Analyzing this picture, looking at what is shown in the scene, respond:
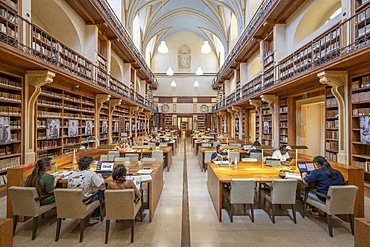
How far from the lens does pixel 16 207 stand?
2.84 m

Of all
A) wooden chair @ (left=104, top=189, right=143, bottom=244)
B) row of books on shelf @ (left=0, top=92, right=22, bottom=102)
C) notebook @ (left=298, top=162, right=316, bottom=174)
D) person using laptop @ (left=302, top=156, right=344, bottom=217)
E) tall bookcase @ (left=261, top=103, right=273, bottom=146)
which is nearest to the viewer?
wooden chair @ (left=104, top=189, right=143, bottom=244)

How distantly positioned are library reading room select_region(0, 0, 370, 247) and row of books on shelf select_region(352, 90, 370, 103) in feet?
0.09

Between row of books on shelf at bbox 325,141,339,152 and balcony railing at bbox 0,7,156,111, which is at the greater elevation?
balcony railing at bbox 0,7,156,111

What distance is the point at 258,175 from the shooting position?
3.74 m

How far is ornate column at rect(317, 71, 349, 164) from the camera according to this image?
475 centimetres

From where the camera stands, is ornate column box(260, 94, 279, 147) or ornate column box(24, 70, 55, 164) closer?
ornate column box(24, 70, 55, 164)

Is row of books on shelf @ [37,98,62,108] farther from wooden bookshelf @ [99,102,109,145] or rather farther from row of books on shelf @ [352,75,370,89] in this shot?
row of books on shelf @ [352,75,370,89]

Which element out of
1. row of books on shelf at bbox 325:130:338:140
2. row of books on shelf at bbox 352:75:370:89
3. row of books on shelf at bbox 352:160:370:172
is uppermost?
row of books on shelf at bbox 352:75:370:89

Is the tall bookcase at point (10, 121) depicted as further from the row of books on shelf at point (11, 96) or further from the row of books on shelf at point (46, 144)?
the row of books on shelf at point (46, 144)

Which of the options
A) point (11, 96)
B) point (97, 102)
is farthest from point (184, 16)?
point (11, 96)

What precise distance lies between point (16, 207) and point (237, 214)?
10.6ft

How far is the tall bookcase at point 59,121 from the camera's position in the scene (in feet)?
19.1

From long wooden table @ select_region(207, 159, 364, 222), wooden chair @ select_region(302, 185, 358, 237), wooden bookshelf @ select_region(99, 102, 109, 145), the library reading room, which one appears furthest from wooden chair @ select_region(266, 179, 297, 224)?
wooden bookshelf @ select_region(99, 102, 109, 145)

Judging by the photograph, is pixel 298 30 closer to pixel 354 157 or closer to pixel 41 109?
pixel 354 157
